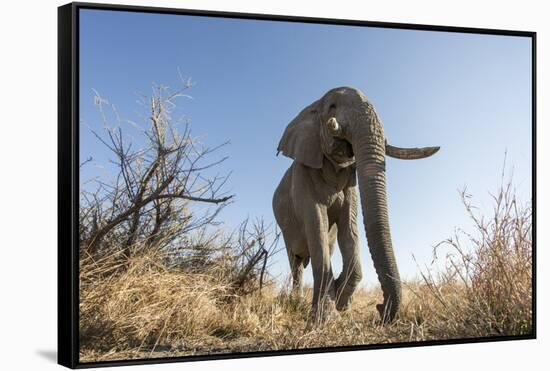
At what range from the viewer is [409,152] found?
966 centimetres

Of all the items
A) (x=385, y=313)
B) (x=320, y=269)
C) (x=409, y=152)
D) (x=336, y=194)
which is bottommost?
(x=385, y=313)

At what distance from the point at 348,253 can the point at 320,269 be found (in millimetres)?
344

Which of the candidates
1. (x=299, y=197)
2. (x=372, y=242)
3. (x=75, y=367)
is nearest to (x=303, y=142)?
(x=299, y=197)

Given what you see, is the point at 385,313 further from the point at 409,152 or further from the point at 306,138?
the point at 306,138

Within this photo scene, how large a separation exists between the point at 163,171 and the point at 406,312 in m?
2.03

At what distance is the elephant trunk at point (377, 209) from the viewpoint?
9.09 metres

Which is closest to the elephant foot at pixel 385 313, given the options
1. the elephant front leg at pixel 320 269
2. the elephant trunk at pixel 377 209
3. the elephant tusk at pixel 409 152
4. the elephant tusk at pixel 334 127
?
the elephant trunk at pixel 377 209

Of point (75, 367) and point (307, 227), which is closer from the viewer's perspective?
point (75, 367)

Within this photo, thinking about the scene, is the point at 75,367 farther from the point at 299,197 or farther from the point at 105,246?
the point at 299,197

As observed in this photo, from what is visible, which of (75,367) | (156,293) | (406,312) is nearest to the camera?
(75,367)

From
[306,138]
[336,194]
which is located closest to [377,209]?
[336,194]

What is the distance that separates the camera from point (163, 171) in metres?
9.23

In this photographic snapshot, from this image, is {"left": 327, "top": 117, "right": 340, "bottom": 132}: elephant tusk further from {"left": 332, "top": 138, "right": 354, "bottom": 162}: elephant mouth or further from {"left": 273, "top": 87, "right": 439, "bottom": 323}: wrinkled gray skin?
{"left": 332, "top": 138, "right": 354, "bottom": 162}: elephant mouth

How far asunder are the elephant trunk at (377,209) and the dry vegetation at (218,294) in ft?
0.66
